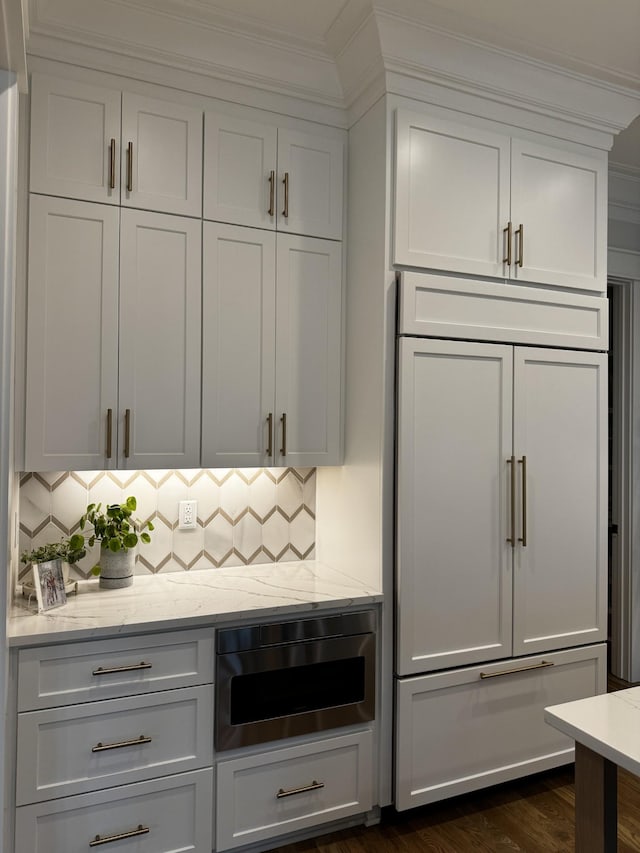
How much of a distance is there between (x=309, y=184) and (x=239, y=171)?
287mm

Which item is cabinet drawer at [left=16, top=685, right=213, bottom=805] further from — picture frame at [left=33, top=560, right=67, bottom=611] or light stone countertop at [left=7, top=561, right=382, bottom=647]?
picture frame at [left=33, top=560, right=67, bottom=611]

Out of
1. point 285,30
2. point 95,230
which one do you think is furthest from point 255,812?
point 285,30

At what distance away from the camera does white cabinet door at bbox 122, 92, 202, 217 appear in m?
2.15

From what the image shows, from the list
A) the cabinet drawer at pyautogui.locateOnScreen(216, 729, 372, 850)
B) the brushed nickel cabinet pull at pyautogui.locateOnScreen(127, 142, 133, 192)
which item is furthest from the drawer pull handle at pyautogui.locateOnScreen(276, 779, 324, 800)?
the brushed nickel cabinet pull at pyautogui.locateOnScreen(127, 142, 133, 192)

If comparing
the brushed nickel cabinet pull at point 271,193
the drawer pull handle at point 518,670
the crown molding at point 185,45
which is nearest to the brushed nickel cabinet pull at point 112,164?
A: the crown molding at point 185,45

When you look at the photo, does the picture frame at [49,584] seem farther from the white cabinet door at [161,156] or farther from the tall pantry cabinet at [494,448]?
the white cabinet door at [161,156]

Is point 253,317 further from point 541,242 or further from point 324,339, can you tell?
point 541,242

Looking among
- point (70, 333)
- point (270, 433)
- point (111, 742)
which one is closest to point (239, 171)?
point (70, 333)

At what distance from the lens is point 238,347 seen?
7.67 ft

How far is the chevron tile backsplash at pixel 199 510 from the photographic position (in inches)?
91.0

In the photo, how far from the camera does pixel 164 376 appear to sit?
7.27ft

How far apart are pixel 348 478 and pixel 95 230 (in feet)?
4.26

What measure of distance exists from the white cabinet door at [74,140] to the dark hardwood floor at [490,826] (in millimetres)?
2352

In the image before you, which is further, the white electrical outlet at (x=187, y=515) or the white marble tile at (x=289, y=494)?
the white marble tile at (x=289, y=494)
